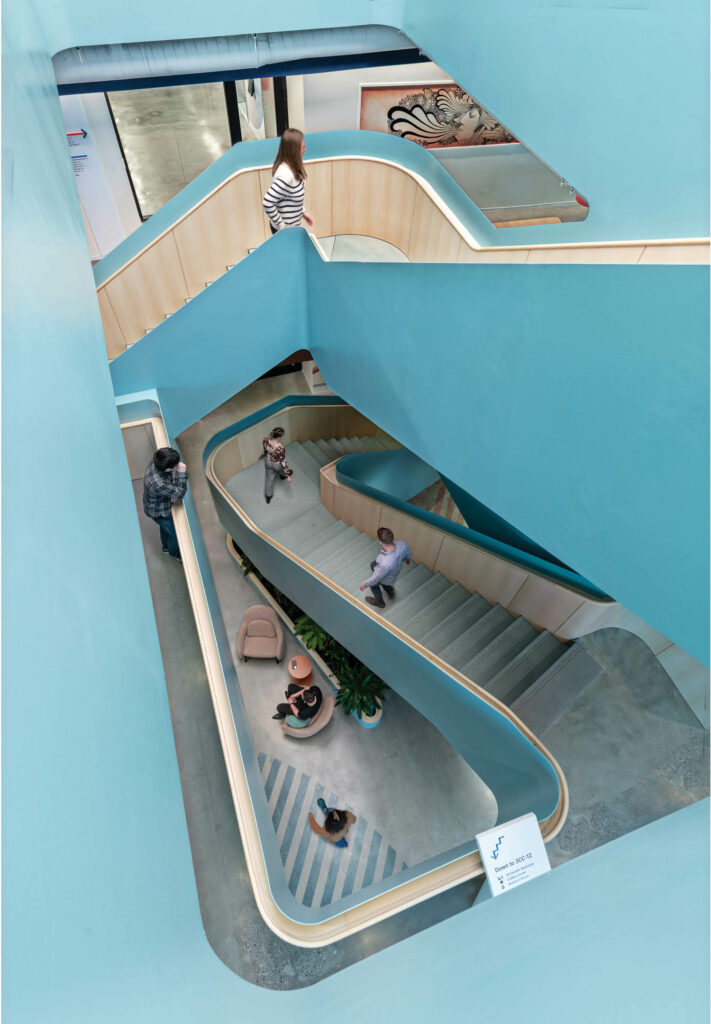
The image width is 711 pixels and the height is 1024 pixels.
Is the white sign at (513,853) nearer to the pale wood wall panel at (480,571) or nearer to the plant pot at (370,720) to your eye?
the pale wood wall panel at (480,571)

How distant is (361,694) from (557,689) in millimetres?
3078

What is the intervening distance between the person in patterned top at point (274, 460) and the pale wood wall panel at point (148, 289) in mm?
2564

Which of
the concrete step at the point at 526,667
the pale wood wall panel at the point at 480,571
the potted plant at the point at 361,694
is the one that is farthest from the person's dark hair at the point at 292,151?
the potted plant at the point at 361,694

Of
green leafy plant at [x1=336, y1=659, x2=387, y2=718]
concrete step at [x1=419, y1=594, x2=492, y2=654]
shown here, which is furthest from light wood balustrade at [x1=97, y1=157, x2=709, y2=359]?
green leafy plant at [x1=336, y1=659, x2=387, y2=718]

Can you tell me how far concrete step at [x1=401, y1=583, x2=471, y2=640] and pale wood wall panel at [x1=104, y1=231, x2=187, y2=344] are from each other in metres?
4.57

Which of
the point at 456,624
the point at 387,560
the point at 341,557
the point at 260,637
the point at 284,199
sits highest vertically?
the point at 284,199

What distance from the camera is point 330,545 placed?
802 cm

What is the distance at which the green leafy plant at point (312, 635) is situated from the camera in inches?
325

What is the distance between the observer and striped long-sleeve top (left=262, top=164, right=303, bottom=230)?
17.1ft

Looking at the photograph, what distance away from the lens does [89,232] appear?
355 inches

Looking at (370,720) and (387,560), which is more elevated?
(387,560)

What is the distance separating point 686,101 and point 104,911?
446 centimetres

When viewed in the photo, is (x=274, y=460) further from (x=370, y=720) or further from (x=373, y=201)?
(x=370, y=720)

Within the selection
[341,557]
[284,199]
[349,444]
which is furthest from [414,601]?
[349,444]
